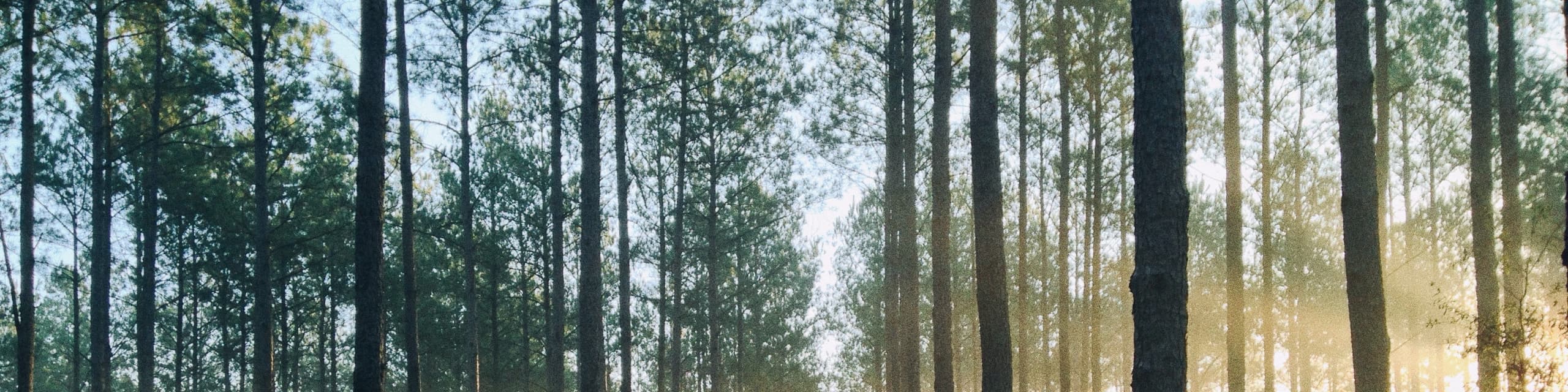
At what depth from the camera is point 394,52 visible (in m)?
12.4

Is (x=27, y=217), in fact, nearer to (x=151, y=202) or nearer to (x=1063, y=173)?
(x=151, y=202)

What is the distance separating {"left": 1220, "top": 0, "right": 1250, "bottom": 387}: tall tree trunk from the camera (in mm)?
11750

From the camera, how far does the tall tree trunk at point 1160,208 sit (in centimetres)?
517

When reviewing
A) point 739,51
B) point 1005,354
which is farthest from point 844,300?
point 1005,354

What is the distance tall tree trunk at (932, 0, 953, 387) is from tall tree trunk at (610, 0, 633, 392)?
13.1 feet

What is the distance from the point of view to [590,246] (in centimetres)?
1094

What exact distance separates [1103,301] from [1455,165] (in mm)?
10064

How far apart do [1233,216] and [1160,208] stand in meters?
7.63

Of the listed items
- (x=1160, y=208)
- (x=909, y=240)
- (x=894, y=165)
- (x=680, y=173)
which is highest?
(x=680, y=173)

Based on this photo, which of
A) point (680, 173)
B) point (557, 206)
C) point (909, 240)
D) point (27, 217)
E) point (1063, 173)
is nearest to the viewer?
point (27, 217)

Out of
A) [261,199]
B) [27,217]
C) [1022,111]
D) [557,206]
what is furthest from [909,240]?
[27,217]

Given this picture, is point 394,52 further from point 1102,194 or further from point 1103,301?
point 1103,301

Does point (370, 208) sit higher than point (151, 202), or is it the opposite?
point (151, 202)

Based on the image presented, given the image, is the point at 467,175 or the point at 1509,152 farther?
the point at 467,175
